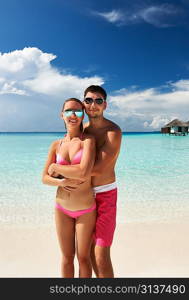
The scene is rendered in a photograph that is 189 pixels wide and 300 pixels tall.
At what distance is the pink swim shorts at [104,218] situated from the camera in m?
2.76

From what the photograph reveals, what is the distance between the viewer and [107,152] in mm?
2639

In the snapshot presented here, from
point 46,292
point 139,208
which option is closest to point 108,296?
point 46,292

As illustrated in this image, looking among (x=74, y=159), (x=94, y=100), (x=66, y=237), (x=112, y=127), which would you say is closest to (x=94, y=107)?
(x=94, y=100)

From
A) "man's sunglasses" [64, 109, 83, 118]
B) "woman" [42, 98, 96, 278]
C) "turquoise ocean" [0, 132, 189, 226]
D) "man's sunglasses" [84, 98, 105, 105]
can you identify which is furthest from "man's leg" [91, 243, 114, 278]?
"turquoise ocean" [0, 132, 189, 226]

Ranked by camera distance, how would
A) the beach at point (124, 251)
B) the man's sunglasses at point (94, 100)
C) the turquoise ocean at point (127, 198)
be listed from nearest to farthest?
the man's sunglasses at point (94, 100) < the beach at point (124, 251) < the turquoise ocean at point (127, 198)

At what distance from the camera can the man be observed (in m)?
2.70

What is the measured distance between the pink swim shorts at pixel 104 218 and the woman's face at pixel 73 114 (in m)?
0.77

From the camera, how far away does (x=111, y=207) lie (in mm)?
2812

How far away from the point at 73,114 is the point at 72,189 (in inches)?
28.6

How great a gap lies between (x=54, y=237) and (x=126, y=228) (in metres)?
1.58

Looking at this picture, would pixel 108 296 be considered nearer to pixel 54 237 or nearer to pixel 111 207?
pixel 111 207

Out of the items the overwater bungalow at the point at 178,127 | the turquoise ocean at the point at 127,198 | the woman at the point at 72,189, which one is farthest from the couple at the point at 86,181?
the overwater bungalow at the point at 178,127

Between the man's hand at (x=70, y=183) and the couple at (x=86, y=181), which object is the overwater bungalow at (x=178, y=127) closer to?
the couple at (x=86, y=181)

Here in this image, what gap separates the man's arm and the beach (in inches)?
85.7
